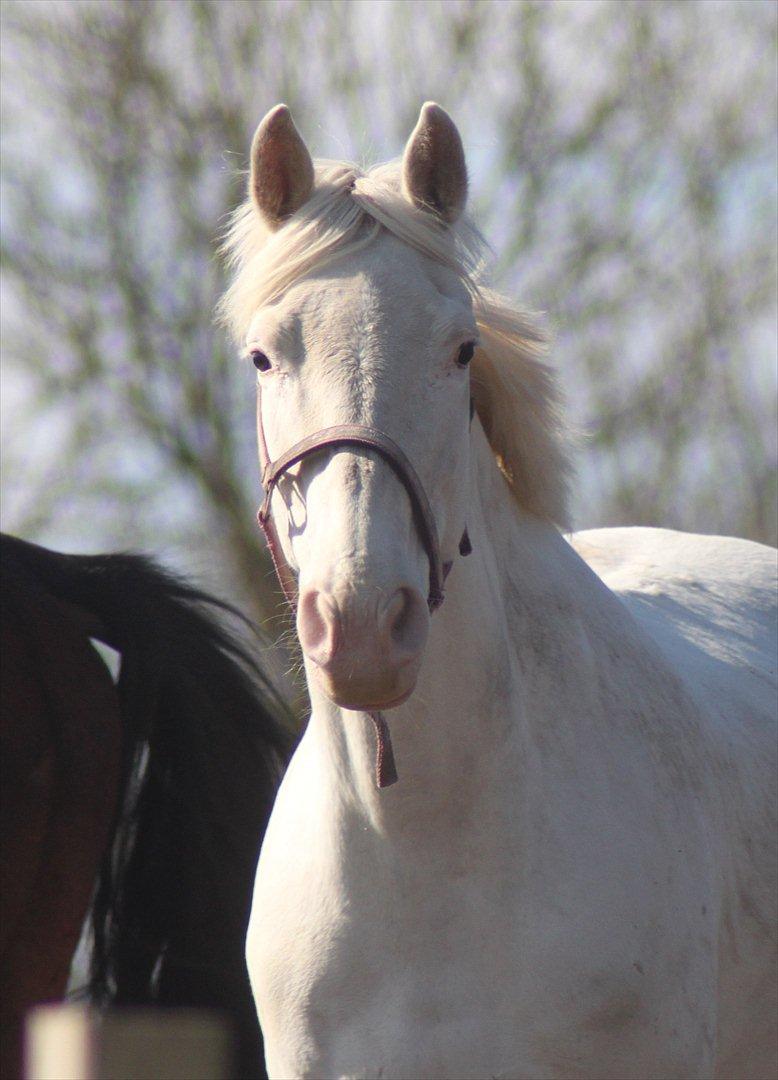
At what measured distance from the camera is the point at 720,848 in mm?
2516

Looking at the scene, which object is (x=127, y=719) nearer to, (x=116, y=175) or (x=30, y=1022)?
(x=30, y=1022)

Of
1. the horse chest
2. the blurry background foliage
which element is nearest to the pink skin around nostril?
the horse chest

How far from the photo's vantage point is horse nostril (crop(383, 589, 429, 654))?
72.1 inches

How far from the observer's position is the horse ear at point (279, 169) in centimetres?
221

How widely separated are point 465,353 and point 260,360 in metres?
0.31

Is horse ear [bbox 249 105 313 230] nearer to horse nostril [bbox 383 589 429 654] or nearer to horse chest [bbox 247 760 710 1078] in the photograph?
horse nostril [bbox 383 589 429 654]

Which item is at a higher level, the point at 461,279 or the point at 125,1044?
the point at 461,279

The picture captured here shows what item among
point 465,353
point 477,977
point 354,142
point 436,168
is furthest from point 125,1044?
point 354,142

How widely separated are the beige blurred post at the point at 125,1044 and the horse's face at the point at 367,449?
206cm

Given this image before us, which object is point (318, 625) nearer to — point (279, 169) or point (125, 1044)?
point (279, 169)

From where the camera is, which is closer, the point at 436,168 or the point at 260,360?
the point at 260,360

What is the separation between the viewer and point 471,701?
2.24m

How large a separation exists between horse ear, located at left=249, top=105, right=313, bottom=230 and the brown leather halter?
38 centimetres

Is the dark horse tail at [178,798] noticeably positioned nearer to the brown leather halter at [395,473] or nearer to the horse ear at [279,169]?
the brown leather halter at [395,473]
